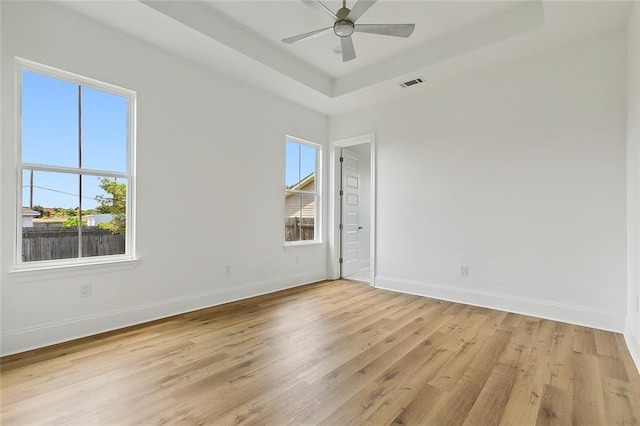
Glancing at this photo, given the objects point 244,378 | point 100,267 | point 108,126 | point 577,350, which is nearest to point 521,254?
point 577,350

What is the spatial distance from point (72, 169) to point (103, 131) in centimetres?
48

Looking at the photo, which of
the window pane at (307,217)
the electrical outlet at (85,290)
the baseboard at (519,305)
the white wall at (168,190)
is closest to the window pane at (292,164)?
the white wall at (168,190)

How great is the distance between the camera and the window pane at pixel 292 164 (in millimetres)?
4918

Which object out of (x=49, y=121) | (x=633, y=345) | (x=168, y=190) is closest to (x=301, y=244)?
(x=168, y=190)

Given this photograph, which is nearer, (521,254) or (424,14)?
(424,14)

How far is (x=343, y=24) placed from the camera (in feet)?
8.62

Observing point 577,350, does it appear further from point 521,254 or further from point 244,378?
point 244,378

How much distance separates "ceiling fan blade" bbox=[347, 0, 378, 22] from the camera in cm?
235

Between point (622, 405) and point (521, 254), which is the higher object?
point (521, 254)

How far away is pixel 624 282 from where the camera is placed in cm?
297

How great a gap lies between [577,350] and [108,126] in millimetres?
4882

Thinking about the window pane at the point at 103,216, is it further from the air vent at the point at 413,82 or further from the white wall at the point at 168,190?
the air vent at the point at 413,82

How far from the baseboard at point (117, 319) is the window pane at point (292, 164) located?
165 cm

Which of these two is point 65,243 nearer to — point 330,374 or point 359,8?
point 330,374
